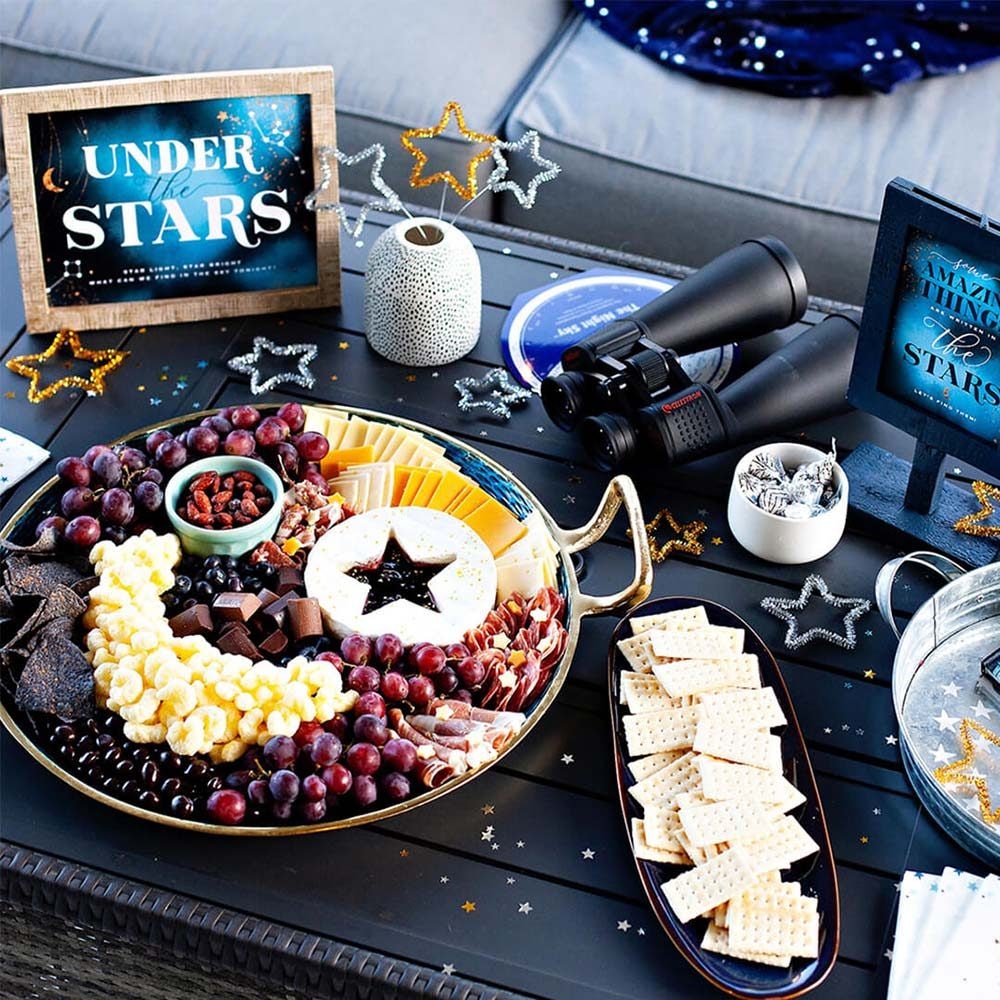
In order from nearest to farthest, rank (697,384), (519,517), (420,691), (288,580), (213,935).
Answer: (213,935), (420,691), (288,580), (519,517), (697,384)

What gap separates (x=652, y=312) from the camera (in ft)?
5.16

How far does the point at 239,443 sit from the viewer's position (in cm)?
137

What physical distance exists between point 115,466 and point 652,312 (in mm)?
623

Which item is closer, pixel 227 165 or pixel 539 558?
pixel 539 558

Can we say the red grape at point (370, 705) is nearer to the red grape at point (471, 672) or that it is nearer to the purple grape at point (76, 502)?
the red grape at point (471, 672)

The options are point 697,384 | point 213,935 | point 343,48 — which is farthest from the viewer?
point 343,48

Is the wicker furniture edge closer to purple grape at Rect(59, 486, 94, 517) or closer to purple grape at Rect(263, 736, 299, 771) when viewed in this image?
purple grape at Rect(263, 736, 299, 771)

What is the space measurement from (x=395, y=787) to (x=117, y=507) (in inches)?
15.8

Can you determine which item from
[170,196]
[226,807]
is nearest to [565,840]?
[226,807]

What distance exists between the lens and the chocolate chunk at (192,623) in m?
1.21

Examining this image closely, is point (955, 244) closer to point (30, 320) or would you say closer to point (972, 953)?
point (972, 953)

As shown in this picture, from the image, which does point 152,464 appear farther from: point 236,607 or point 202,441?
point 236,607

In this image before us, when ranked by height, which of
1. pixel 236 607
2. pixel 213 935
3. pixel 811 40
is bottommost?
pixel 213 935

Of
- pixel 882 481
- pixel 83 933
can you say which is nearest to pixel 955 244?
pixel 882 481
